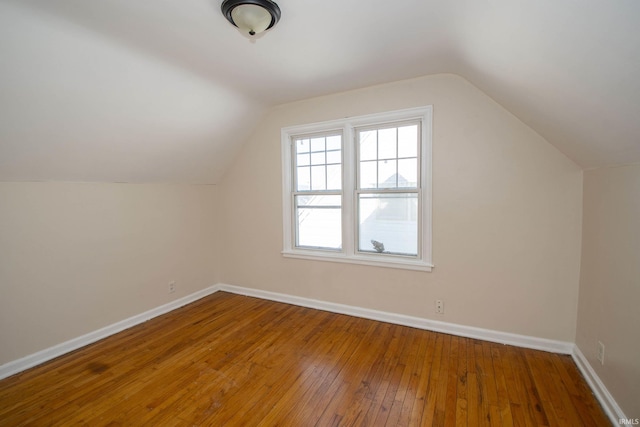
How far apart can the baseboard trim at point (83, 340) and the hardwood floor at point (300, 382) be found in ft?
0.30

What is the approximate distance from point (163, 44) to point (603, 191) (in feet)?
10.8

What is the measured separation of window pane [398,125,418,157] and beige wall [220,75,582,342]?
0.23 m

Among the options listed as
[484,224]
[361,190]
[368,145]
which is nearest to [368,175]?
[361,190]

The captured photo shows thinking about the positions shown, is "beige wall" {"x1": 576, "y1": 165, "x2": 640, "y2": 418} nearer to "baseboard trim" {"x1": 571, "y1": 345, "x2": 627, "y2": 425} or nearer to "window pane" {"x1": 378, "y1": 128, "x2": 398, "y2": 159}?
"baseboard trim" {"x1": 571, "y1": 345, "x2": 627, "y2": 425}

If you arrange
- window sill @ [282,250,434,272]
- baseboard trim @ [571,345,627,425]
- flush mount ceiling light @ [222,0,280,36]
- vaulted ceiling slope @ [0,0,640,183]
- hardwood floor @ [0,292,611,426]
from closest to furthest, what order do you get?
vaulted ceiling slope @ [0,0,640,183], flush mount ceiling light @ [222,0,280,36], baseboard trim @ [571,345,627,425], hardwood floor @ [0,292,611,426], window sill @ [282,250,434,272]

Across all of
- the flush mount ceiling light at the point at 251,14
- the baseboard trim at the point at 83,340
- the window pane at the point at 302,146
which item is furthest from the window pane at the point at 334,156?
the baseboard trim at the point at 83,340

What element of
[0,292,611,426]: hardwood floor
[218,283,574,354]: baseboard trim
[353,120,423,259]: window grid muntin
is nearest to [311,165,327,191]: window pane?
[353,120,423,259]: window grid muntin

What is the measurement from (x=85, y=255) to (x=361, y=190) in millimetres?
2858

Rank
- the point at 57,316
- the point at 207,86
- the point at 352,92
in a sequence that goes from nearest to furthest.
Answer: the point at 57,316, the point at 207,86, the point at 352,92

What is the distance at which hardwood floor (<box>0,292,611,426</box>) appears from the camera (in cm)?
172

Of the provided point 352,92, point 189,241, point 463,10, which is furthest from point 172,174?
point 463,10

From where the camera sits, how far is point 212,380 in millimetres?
2080

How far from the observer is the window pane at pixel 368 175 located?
304cm

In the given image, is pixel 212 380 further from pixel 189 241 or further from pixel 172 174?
pixel 172 174
